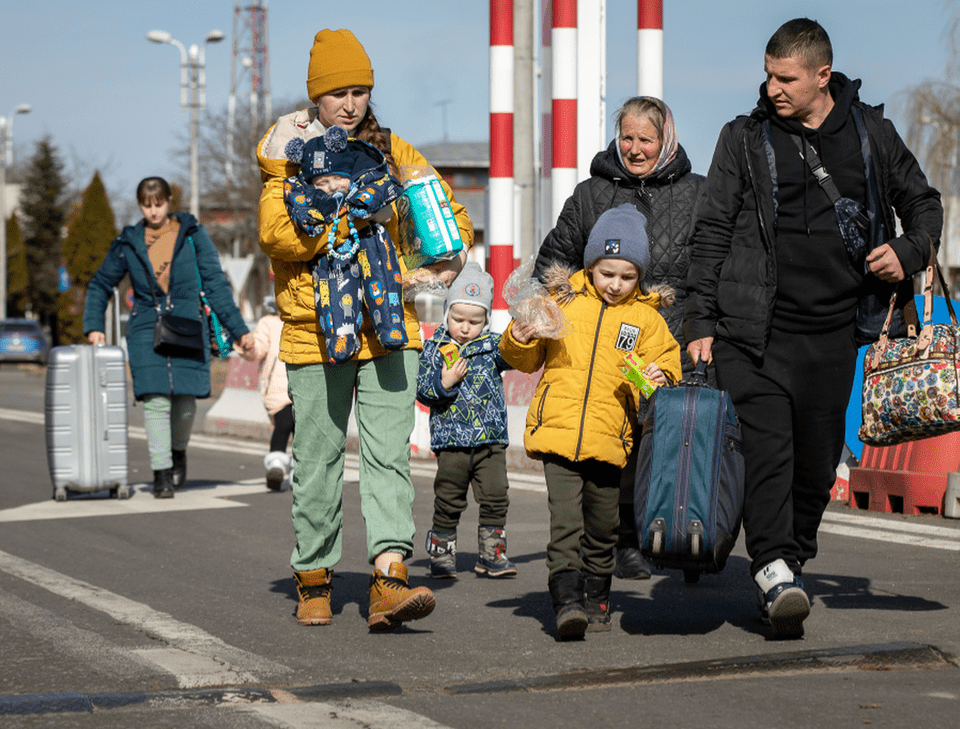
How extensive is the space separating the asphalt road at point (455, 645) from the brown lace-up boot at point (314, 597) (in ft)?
0.20

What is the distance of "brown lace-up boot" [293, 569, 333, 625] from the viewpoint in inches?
197

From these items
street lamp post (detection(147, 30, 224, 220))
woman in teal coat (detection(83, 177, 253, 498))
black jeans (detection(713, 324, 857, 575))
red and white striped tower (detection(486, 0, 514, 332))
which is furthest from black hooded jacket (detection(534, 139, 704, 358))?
street lamp post (detection(147, 30, 224, 220))

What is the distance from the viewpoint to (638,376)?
15.4ft

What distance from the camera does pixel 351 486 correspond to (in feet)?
32.4

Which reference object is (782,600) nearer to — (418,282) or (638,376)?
(638,376)

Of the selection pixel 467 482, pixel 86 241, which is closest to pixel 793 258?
pixel 467 482

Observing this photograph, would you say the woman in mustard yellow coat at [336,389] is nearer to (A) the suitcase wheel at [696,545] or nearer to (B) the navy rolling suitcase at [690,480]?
(B) the navy rolling suitcase at [690,480]

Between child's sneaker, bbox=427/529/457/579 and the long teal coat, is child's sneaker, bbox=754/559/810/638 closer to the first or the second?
child's sneaker, bbox=427/529/457/579

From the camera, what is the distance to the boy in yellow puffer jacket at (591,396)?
15.6 ft

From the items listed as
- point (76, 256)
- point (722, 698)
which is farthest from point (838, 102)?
point (76, 256)

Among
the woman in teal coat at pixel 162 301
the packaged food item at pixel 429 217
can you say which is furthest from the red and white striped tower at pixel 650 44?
the packaged food item at pixel 429 217

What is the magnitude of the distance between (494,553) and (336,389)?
4.96 ft

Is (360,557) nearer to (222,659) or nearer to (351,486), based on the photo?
(222,659)

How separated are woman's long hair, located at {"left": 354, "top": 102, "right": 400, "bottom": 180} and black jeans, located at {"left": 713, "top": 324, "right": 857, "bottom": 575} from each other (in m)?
1.31
